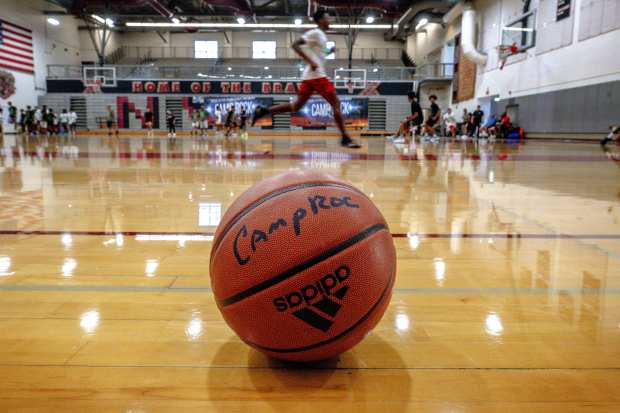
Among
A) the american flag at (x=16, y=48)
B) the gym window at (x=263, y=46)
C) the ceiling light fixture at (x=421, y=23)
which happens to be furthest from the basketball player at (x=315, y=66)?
the gym window at (x=263, y=46)

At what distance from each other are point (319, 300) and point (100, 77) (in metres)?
26.6

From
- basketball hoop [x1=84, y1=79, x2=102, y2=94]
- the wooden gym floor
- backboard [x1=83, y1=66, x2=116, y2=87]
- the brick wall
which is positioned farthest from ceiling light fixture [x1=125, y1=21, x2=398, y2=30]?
the wooden gym floor

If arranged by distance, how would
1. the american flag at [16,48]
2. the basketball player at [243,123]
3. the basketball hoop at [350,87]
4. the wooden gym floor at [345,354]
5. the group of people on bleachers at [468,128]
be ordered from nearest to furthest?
the wooden gym floor at [345,354] → the group of people on bleachers at [468,128] → the basketball player at [243,123] → the american flag at [16,48] → the basketball hoop at [350,87]

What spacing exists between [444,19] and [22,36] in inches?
867

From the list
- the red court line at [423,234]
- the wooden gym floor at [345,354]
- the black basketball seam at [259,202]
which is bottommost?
the wooden gym floor at [345,354]

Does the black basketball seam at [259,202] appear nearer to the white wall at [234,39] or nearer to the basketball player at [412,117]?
the basketball player at [412,117]

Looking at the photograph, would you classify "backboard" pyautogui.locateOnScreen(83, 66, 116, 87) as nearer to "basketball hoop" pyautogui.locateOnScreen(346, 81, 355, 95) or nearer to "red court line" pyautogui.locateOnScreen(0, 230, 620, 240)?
"basketball hoop" pyautogui.locateOnScreen(346, 81, 355, 95)

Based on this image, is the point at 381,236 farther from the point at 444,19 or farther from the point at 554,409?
the point at 444,19

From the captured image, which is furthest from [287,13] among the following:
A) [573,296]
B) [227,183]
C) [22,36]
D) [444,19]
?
[573,296]

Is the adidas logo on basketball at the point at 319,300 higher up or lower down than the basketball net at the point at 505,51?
lower down

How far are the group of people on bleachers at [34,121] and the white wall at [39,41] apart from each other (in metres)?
0.84

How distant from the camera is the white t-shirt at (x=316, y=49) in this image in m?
6.08

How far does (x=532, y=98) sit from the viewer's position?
1748cm

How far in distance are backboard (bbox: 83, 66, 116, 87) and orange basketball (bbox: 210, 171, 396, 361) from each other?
25.5 m
